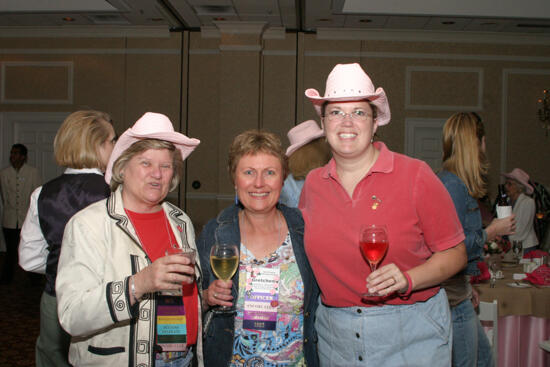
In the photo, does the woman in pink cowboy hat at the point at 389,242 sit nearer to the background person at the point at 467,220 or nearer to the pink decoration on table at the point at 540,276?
the background person at the point at 467,220

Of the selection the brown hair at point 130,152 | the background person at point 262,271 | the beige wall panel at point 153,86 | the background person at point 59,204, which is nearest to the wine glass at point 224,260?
the background person at point 262,271

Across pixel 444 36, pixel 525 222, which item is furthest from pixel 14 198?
pixel 444 36

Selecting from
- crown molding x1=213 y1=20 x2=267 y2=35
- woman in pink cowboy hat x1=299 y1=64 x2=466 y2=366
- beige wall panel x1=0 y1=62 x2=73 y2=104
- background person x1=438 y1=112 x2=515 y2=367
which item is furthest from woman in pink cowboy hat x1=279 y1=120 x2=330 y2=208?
beige wall panel x1=0 y1=62 x2=73 y2=104

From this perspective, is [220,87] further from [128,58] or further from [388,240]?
[388,240]

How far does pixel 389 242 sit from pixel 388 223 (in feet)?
0.23

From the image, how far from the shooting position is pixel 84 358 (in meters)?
1.68

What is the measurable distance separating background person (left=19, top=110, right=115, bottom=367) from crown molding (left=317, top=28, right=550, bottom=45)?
699cm

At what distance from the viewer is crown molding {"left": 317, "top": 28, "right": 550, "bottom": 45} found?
340 inches

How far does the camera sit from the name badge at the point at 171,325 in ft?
5.80

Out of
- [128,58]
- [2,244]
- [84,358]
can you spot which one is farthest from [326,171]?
[2,244]

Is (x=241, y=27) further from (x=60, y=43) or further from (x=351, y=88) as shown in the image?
(x=351, y=88)

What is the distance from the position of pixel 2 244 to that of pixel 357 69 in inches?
368

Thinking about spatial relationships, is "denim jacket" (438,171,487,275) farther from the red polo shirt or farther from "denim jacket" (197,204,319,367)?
"denim jacket" (197,204,319,367)

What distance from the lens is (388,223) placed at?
1675mm
